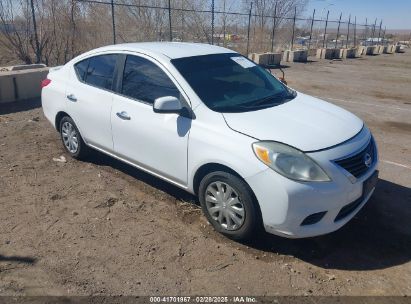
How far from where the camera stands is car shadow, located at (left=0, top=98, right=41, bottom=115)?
25.8ft

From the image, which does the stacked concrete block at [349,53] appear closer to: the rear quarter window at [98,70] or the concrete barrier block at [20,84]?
the concrete barrier block at [20,84]

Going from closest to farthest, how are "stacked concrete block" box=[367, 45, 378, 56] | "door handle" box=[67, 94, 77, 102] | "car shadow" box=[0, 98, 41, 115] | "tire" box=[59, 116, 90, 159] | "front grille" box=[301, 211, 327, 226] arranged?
"front grille" box=[301, 211, 327, 226] → "door handle" box=[67, 94, 77, 102] → "tire" box=[59, 116, 90, 159] → "car shadow" box=[0, 98, 41, 115] → "stacked concrete block" box=[367, 45, 378, 56]

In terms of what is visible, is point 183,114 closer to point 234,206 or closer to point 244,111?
point 244,111

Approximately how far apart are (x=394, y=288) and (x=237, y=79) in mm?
2438

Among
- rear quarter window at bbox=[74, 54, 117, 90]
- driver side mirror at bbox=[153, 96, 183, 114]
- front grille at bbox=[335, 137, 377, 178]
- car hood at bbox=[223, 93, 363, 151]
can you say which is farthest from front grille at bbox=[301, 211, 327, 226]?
rear quarter window at bbox=[74, 54, 117, 90]

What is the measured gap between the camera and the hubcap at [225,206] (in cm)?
335

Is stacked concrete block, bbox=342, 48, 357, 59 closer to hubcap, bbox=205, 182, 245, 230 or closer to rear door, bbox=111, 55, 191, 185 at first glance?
rear door, bbox=111, 55, 191, 185

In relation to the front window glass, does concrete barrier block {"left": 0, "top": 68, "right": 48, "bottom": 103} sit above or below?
below

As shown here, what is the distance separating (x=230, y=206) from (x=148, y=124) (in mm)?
1230

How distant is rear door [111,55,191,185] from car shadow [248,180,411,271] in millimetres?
1134

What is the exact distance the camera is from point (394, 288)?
294 cm

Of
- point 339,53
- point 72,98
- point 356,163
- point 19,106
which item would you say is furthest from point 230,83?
point 339,53

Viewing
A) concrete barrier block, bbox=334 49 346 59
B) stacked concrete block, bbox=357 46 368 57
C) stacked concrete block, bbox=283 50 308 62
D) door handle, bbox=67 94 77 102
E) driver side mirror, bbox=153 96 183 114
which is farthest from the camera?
stacked concrete block, bbox=357 46 368 57

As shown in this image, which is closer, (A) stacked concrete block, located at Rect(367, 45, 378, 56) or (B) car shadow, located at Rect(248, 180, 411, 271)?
(B) car shadow, located at Rect(248, 180, 411, 271)
